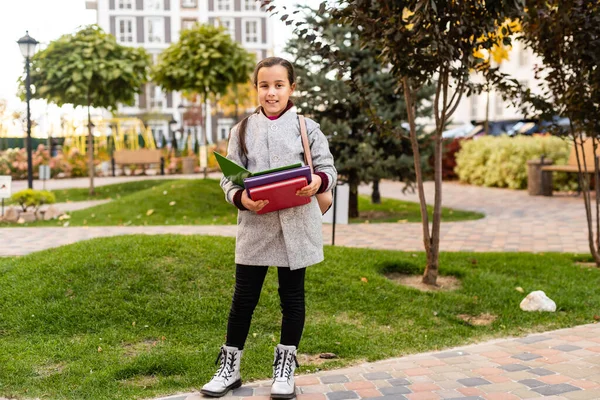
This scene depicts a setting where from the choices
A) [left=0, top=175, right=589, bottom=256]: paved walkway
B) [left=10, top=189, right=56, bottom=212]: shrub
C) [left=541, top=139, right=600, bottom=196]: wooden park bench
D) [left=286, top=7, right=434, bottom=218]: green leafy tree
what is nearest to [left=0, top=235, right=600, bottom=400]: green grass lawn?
[left=0, top=175, right=589, bottom=256]: paved walkway

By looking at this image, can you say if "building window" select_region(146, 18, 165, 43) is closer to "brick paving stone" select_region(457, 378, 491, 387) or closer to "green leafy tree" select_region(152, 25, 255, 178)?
"green leafy tree" select_region(152, 25, 255, 178)

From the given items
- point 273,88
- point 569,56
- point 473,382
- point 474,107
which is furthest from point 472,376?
point 474,107

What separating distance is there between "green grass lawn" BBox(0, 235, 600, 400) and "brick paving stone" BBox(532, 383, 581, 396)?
1.05m

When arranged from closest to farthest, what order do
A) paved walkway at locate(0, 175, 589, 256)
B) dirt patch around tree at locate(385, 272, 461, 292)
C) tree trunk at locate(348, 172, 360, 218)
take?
dirt patch around tree at locate(385, 272, 461, 292), paved walkway at locate(0, 175, 589, 256), tree trunk at locate(348, 172, 360, 218)

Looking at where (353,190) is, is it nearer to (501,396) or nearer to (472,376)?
(472,376)

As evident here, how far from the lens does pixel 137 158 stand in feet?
81.8

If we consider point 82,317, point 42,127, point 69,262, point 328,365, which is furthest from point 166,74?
point 42,127

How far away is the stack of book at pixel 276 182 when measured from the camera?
10.8ft

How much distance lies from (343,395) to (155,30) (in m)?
53.2

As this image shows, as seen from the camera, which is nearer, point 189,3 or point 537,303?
point 537,303

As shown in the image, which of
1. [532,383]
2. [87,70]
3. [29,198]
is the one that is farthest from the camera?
[87,70]

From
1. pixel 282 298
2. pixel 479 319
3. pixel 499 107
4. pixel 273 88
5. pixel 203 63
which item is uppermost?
pixel 499 107

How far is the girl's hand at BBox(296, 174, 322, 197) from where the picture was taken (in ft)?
11.0

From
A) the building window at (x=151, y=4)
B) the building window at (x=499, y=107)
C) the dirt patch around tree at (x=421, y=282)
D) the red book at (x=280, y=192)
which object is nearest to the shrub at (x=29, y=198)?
the dirt patch around tree at (x=421, y=282)
